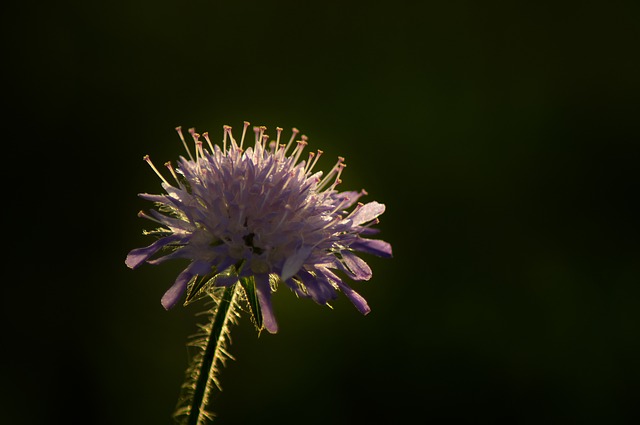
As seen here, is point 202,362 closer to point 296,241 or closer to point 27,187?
point 296,241

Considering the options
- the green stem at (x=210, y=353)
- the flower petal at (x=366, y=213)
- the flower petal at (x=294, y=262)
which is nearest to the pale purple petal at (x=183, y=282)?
the green stem at (x=210, y=353)

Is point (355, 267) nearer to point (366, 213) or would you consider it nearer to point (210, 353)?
point (366, 213)

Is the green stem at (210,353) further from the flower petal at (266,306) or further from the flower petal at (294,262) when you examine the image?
the flower petal at (294,262)

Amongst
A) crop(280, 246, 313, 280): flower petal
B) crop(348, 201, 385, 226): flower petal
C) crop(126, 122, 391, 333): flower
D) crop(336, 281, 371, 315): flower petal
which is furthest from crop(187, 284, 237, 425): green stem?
crop(348, 201, 385, 226): flower petal

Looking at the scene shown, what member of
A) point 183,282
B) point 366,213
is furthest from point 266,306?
point 366,213

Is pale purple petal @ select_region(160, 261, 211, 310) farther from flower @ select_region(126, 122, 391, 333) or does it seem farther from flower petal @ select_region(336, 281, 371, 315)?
flower petal @ select_region(336, 281, 371, 315)
